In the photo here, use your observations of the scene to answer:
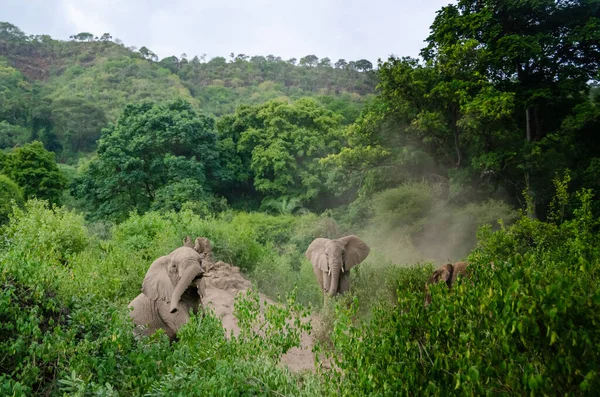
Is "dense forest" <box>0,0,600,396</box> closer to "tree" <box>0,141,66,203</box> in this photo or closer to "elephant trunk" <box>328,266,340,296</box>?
"tree" <box>0,141,66,203</box>

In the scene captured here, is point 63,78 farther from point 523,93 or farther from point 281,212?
point 523,93

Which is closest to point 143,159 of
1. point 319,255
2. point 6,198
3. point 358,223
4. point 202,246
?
point 6,198

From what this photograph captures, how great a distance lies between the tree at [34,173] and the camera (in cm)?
2217

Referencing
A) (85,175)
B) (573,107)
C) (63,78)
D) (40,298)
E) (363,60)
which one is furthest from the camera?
(363,60)

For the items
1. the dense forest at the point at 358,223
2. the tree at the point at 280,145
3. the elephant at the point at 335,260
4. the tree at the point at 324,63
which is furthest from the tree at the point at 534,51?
the tree at the point at 324,63

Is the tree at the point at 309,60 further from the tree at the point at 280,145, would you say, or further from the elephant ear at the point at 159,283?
the elephant ear at the point at 159,283

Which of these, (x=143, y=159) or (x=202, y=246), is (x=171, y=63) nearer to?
(x=143, y=159)

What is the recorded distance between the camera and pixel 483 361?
95.6 inches

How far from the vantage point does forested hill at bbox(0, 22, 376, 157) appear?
39.8 metres

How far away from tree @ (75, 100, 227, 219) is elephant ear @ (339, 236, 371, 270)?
46.5ft

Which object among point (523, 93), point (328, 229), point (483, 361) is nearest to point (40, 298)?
point (483, 361)

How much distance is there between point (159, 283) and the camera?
6.54 m

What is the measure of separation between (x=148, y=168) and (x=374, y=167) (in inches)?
547

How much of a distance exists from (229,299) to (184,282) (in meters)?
4.34
